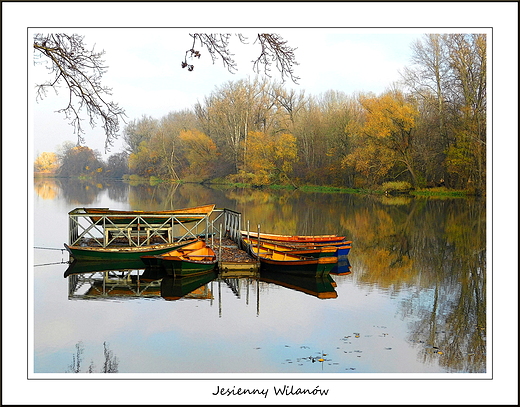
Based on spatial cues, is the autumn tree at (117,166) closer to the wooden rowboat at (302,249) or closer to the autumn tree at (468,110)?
the autumn tree at (468,110)

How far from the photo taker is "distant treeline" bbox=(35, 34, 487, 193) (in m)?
45.4

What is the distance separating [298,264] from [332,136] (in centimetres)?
4344

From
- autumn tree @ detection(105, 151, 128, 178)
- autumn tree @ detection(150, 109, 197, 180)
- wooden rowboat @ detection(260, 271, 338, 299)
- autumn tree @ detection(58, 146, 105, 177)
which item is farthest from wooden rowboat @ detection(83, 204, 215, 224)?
autumn tree @ detection(105, 151, 128, 178)

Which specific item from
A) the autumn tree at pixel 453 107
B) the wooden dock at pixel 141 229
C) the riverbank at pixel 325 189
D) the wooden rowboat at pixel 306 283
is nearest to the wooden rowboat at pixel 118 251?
the wooden dock at pixel 141 229

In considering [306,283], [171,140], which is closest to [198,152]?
[171,140]

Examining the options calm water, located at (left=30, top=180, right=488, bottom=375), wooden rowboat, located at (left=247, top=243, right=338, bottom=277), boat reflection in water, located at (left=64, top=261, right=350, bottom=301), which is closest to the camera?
calm water, located at (left=30, top=180, right=488, bottom=375)

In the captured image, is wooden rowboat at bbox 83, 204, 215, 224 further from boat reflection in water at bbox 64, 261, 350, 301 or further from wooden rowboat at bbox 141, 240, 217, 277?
wooden rowboat at bbox 141, 240, 217, 277

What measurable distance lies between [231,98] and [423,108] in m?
25.0

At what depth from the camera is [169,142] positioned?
7888cm

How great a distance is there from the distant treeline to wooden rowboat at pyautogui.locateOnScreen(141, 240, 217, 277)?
51.9 feet

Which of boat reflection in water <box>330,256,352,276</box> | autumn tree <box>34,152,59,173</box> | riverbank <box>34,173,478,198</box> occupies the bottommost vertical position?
boat reflection in water <box>330,256,352,276</box>
